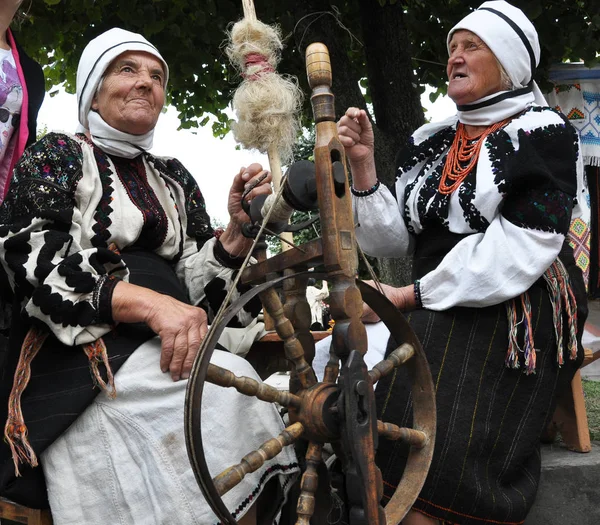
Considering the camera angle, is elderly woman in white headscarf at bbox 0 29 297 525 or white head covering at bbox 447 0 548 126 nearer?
elderly woman in white headscarf at bbox 0 29 297 525

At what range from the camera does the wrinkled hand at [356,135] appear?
7.27 ft

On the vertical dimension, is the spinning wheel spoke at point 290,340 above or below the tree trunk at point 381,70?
below

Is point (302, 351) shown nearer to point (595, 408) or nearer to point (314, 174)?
point (314, 174)

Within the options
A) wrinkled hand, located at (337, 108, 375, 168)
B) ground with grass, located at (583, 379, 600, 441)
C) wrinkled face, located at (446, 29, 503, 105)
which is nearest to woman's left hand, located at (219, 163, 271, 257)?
wrinkled hand, located at (337, 108, 375, 168)

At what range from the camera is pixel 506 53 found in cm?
243

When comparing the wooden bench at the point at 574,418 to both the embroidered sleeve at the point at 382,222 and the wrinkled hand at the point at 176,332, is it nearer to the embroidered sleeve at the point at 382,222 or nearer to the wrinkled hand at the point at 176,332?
the embroidered sleeve at the point at 382,222

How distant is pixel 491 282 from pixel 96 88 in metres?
1.43

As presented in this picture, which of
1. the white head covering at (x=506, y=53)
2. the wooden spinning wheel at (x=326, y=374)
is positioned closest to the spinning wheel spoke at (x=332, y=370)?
the wooden spinning wheel at (x=326, y=374)

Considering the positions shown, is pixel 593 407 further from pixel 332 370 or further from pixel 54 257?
pixel 54 257

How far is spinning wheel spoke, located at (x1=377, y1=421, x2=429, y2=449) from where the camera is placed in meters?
1.67

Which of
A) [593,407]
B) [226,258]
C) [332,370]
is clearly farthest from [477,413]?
[593,407]

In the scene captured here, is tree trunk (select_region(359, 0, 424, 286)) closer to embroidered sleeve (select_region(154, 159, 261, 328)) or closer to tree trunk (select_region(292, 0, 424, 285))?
tree trunk (select_region(292, 0, 424, 285))

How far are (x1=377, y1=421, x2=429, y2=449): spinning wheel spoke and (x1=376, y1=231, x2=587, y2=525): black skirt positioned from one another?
0.33 m

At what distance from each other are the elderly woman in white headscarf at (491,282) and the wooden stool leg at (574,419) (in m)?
0.38
